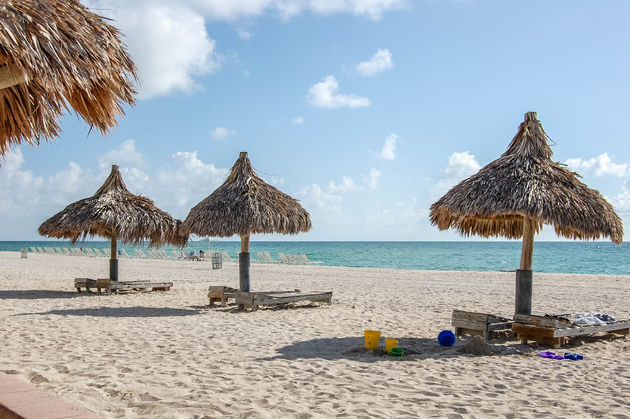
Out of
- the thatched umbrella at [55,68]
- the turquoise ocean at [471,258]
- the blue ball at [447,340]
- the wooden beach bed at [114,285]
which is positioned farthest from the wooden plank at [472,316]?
the turquoise ocean at [471,258]

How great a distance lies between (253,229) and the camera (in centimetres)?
1024

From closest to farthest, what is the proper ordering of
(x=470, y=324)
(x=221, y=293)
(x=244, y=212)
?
1. (x=470, y=324)
2. (x=244, y=212)
3. (x=221, y=293)

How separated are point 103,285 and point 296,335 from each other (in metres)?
6.97

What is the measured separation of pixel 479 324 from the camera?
22.8ft

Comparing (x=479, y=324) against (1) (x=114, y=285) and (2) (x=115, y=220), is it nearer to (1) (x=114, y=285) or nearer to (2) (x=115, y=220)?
(1) (x=114, y=285)

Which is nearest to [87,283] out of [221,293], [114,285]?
[114,285]

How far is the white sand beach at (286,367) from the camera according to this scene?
4.12 metres

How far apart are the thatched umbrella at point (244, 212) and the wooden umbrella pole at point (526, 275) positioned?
4.74m

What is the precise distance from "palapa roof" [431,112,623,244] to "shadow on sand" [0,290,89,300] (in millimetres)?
8623

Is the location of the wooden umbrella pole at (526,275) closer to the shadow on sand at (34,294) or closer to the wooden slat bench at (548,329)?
the wooden slat bench at (548,329)

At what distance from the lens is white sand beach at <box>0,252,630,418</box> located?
4125mm

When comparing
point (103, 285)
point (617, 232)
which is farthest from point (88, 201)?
point (617, 232)

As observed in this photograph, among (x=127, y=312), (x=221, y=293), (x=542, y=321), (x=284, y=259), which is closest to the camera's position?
(x=542, y=321)

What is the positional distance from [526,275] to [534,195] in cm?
108
